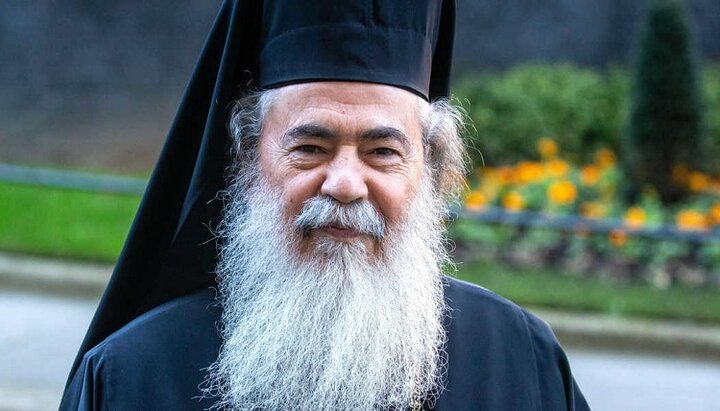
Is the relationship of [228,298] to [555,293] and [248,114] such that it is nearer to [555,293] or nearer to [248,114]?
[248,114]

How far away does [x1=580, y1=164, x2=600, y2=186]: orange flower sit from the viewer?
8922mm

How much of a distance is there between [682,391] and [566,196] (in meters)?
1.88

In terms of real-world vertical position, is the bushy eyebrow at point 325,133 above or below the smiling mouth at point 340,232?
above

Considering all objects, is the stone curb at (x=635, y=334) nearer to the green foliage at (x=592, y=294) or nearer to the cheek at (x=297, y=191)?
the green foliage at (x=592, y=294)

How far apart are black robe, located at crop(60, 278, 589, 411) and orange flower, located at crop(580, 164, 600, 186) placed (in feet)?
20.1

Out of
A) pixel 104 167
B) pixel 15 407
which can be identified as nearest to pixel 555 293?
pixel 15 407

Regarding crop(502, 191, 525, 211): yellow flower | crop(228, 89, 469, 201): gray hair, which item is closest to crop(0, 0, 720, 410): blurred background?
crop(502, 191, 525, 211): yellow flower

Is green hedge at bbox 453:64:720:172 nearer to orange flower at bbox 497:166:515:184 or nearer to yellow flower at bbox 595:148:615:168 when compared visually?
yellow flower at bbox 595:148:615:168

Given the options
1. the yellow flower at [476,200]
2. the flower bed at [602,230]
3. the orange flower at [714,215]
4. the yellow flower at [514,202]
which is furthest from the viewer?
the yellow flower at [476,200]

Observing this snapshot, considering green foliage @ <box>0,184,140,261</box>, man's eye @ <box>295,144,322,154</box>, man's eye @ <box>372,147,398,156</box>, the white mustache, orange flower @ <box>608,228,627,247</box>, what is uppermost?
man's eye @ <box>372,147,398,156</box>

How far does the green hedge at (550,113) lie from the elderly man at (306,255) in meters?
6.79

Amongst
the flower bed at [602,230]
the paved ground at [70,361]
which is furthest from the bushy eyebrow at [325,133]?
the flower bed at [602,230]

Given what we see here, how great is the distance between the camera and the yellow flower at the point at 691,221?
8211 millimetres

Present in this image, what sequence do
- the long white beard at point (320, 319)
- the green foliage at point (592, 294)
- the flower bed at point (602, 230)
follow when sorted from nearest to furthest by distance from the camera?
the long white beard at point (320, 319) → the green foliage at point (592, 294) → the flower bed at point (602, 230)
